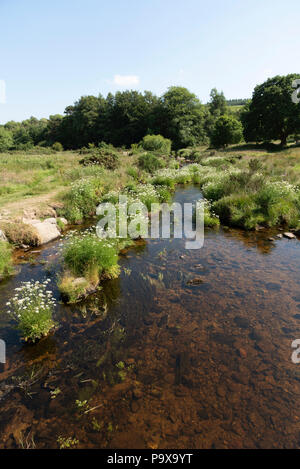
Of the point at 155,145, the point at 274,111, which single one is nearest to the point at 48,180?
the point at 155,145

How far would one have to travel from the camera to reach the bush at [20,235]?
11367mm

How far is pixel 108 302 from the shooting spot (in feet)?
24.8

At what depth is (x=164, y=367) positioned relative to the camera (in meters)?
5.28

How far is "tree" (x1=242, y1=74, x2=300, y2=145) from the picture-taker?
138 ft

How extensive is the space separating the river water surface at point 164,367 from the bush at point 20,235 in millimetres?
3043

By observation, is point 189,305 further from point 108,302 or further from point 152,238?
point 152,238

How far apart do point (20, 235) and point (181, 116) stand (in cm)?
5718

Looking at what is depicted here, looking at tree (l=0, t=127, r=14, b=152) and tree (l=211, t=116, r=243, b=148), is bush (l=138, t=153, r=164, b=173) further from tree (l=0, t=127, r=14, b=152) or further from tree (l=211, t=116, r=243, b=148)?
tree (l=0, t=127, r=14, b=152)

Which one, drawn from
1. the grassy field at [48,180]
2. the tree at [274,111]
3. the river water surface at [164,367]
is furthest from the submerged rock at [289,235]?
the tree at [274,111]

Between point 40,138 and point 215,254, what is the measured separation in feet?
326

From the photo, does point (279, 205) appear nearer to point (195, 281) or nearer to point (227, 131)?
point (195, 281)

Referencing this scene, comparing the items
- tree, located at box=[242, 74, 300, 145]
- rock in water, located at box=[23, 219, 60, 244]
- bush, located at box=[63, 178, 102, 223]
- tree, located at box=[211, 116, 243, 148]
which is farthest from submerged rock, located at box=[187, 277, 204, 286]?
tree, located at box=[211, 116, 243, 148]

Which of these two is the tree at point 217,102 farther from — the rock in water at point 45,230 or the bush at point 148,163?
the rock in water at point 45,230
